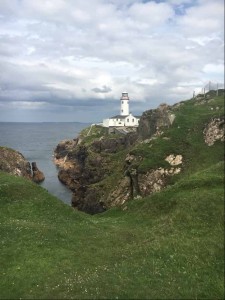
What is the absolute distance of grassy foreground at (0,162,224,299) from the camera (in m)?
23.4

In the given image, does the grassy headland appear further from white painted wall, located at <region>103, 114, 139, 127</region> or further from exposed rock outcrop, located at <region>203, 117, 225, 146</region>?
white painted wall, located at <region>103, 114, 139, 127</region>

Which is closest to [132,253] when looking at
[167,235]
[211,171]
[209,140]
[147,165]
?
[167,235]

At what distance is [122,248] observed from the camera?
31.5 meters

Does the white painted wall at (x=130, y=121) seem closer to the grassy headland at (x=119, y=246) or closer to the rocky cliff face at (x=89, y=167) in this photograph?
the rocky cliff face at (x=89, y=167)

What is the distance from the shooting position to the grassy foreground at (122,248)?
23.4 m

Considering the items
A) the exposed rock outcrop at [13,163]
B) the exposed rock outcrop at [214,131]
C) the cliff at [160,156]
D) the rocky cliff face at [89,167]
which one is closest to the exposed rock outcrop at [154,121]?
the cliff at [160,156]

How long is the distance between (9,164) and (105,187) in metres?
40.4

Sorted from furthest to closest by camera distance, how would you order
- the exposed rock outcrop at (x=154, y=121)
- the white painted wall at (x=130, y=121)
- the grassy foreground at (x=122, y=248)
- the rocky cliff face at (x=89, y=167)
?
the white painted wall at (x=130, y=121), the rocky cliff face at (x=89, y=167), the exposed rock outcrop at (x=154, y=121), the grassy foreground at (x=122, y=248)

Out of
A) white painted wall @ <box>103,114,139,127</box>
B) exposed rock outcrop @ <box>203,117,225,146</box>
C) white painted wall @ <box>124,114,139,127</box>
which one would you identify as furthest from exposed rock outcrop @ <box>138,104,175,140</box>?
white painted wall @ <box>124,114,139,127</box>

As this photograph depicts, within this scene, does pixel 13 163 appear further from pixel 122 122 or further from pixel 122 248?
pixel 122 122

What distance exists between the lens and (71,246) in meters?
31.9

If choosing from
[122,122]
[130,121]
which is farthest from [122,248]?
[130,121]

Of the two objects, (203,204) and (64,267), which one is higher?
(203,204)

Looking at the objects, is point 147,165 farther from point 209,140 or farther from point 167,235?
point 167,235
